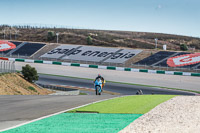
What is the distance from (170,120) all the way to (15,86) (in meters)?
20.7

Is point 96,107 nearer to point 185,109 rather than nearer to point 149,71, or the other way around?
point 185,109

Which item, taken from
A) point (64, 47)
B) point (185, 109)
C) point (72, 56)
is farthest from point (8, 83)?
point (64, 47)

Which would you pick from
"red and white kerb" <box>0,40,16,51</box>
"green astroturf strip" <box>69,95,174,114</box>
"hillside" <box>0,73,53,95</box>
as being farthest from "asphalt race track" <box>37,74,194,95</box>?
"green astroturf strip" <box>69,95,174,114</box>

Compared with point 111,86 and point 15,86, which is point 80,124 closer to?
point 15,86

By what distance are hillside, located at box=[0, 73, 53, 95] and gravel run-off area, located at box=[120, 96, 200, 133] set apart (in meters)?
15.7

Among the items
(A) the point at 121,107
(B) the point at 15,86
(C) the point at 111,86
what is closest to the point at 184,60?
(C) the point at 111,86

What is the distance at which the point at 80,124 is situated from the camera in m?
10.2

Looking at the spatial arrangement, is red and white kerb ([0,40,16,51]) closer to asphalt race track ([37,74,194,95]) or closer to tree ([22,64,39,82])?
asphalt race track ([37,74,194,95])

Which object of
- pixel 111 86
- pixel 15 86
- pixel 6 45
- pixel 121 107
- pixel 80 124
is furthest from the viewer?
pixel 6 45

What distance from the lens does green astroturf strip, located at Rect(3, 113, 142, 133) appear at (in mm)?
9384

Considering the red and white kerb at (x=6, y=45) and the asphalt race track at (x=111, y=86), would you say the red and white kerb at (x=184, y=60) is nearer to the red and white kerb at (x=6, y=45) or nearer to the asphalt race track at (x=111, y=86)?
the asphalt race track at (x=111, y=86)

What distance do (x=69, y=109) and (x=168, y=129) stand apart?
4839mm

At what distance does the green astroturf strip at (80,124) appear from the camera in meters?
9.38

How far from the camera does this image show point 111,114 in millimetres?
11914
